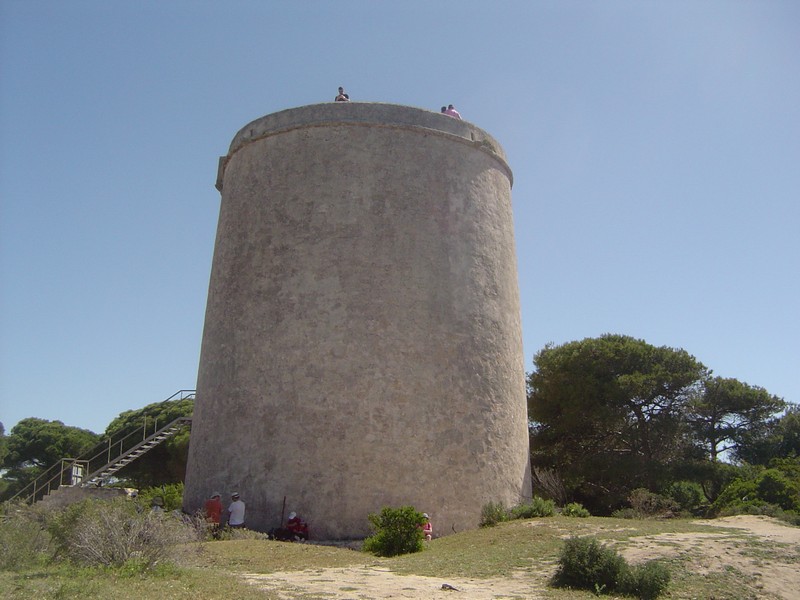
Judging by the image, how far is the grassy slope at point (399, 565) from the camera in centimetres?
685

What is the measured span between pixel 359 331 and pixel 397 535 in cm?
422

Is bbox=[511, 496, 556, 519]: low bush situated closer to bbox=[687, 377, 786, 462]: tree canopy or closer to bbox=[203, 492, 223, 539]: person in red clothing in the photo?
bbox=[203, 492, 223, 539]: person in red clothing

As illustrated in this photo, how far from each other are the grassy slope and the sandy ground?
24cm

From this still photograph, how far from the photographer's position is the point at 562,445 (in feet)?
70.5

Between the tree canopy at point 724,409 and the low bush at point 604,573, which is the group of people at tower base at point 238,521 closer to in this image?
the low bush at point 604,573

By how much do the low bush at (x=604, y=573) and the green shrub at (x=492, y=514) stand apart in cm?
494

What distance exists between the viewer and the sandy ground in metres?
7.45

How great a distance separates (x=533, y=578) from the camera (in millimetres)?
8516

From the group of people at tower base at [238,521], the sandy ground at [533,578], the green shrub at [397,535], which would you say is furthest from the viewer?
the group of people at tower base at [238,521]

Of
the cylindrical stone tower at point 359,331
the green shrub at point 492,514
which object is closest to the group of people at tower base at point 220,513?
the cylindrical stone tower at point 359,331

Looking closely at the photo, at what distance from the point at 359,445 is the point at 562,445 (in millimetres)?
10004

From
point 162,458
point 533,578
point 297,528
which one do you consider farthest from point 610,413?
point 162,458

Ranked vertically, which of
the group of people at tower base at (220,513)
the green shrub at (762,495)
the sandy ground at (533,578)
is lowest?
the sandy ground at (533,578)

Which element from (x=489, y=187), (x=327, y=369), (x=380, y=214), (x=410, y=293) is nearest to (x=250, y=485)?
(x=327, y=369)
